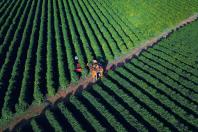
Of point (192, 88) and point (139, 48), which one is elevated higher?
point (139, 48)

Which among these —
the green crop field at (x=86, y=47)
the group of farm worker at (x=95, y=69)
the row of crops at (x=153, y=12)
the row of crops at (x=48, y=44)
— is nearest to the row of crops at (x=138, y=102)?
the green crop field at (x=86, y=47)

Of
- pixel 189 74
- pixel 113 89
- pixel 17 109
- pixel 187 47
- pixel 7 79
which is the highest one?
pixel 187 47

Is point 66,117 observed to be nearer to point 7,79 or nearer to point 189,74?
point 7,79

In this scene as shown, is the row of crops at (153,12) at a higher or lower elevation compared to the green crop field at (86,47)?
higher

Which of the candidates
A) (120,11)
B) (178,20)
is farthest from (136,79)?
(120,11)

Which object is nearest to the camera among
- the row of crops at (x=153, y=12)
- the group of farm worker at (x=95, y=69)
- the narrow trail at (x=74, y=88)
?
the narrow trail at (x=74, y=88)

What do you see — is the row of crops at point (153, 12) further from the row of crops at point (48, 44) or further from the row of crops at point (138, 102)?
the row of crops at point (138, 102)

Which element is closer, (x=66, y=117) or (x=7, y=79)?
(x=66, y=117)
